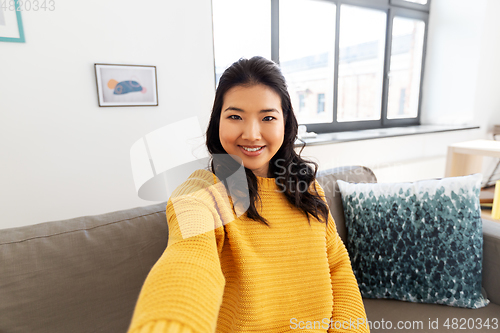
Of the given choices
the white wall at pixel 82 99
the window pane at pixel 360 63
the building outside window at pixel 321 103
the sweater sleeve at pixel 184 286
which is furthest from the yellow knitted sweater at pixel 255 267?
the window pane at pixel 360 63

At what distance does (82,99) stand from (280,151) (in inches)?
54.9

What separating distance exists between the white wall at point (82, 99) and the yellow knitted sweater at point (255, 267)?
1.32 meters

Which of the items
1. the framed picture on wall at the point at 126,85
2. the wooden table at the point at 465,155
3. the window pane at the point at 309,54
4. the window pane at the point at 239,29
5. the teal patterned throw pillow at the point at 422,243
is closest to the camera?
the teal patterned throw pillow at the point at 422,243

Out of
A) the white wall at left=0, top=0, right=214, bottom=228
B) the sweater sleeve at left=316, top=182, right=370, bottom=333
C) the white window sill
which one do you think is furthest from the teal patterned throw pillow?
the white wall at left=0, top=0, right=214, bottom=228

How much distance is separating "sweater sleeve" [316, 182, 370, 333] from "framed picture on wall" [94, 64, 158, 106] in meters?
1.39

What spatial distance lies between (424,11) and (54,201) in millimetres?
4099

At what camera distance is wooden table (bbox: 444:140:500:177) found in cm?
208

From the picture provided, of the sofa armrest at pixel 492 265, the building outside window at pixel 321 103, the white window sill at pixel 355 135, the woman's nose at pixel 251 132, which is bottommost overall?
the sofa armrest at pixel 492 265

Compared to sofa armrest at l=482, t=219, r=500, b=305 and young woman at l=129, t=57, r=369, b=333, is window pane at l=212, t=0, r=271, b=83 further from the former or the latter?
sofa armrest at l=482, t=219, r=500, b=305

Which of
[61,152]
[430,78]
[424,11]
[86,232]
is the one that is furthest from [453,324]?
[424,11]

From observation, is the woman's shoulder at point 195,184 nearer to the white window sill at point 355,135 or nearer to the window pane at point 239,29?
the white window sill at point 355,135

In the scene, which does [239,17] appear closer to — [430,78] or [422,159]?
[422,159]

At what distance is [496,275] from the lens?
106cm

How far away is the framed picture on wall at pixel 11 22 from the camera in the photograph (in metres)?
1.49
